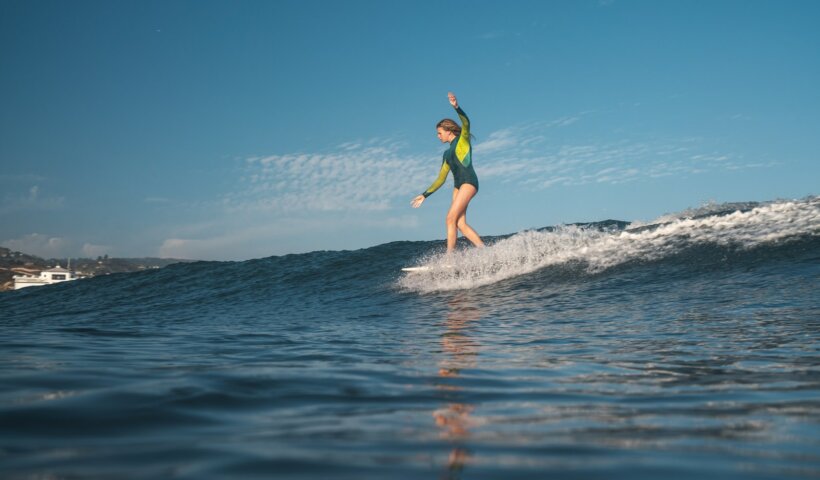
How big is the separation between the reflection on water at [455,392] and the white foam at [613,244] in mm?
3317

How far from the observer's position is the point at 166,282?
41.7 feet

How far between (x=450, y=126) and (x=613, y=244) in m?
3.04

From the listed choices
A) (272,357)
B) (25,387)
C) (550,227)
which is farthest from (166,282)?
(25,387)

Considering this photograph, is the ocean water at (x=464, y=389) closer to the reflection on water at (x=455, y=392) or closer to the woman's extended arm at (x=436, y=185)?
the reflection on water at (x=455, y=392)

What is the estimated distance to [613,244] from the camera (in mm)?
9180

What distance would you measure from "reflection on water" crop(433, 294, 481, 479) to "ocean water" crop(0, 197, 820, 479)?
11 mm

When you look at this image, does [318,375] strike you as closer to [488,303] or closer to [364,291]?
[488,303]

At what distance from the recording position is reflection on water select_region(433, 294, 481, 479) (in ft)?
4.30

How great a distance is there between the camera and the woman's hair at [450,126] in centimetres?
952

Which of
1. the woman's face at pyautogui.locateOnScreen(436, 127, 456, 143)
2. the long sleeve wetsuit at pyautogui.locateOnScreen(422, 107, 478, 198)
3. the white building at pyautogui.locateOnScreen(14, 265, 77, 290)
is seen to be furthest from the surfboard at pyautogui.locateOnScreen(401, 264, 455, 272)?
the white building at pyautogui.locateOnScreen(14, 265, 77, 290)

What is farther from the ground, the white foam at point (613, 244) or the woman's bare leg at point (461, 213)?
the woman's bare leg at point (461, 213)

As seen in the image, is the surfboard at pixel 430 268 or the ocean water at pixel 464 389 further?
the surfboard at pixel 430 268

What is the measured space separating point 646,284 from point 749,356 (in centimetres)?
411

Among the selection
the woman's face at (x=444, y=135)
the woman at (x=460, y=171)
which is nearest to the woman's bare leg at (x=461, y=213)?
the woman at (x=460, y=171)
